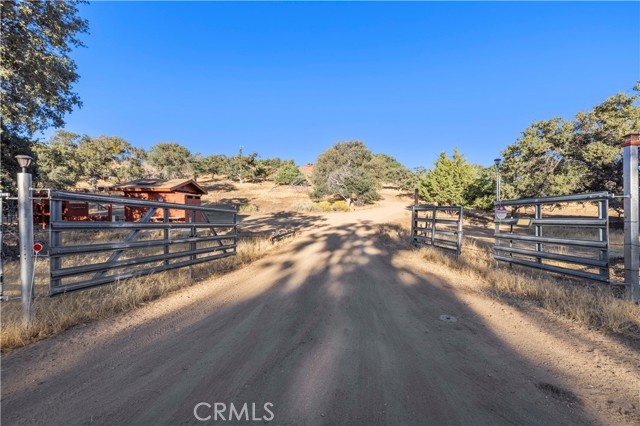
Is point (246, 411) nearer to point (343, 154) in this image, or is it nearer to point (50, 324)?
point (50, 324)

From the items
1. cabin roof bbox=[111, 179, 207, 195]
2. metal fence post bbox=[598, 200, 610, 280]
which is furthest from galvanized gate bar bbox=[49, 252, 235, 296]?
cabin roof bbox=[111, 179, 207, 195]

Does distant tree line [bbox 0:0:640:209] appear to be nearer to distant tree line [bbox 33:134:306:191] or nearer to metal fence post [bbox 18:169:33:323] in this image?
distant tree line [bbox 33:134:306:191]

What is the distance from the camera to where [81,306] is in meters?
3.90

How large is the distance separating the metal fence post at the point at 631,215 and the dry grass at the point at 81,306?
763 cm

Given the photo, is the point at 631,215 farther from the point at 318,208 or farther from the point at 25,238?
the point at 318,208

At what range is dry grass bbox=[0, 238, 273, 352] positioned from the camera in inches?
→ 125

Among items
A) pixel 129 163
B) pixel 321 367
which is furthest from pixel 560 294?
pixel 129 163

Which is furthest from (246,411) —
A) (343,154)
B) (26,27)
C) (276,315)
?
(343,154)

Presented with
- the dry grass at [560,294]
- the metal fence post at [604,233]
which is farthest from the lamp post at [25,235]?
the metal fence post at [604,233]

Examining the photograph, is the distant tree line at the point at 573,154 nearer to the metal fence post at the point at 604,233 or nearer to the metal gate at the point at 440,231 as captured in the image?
the metal gate at the point at 440,231

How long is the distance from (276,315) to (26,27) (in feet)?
45.3

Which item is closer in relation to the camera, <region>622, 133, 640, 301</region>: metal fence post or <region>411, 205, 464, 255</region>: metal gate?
<region>622, 133, 640, 301</region>: metal fence post

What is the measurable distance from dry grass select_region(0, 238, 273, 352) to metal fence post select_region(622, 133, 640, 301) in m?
7.63

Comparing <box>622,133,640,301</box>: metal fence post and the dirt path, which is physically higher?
<box>622,133,640,301</box>: metal fence post
